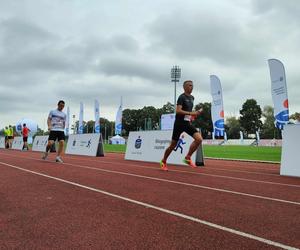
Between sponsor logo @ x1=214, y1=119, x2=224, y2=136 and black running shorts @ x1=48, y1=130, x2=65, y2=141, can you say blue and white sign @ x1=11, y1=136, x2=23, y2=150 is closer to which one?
sponsor logo @ x1=214, y1=119, x2=224, y2=136

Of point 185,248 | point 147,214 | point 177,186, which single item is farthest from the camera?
point 177,186

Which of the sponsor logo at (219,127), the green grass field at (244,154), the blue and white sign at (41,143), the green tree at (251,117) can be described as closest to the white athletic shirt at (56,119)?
the green grass field at (244,154)

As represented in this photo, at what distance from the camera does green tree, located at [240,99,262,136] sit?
127938 mm

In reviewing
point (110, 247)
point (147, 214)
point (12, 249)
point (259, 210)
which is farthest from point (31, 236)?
point (259, 210)

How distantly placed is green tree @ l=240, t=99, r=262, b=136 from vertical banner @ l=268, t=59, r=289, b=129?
343 feet

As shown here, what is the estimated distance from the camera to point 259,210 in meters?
4.70

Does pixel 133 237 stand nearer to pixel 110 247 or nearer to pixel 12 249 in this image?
pixel 110 247

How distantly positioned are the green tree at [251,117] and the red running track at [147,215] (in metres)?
125

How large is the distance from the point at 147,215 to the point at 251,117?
12792cm

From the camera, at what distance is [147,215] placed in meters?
4.38

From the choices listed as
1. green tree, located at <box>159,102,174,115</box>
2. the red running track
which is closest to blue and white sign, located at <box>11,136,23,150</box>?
the red running track

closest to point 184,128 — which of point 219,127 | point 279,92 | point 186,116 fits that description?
point 186,116

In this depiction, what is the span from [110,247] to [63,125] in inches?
409

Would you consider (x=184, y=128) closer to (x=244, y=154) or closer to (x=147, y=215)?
(x=147, y=215)
